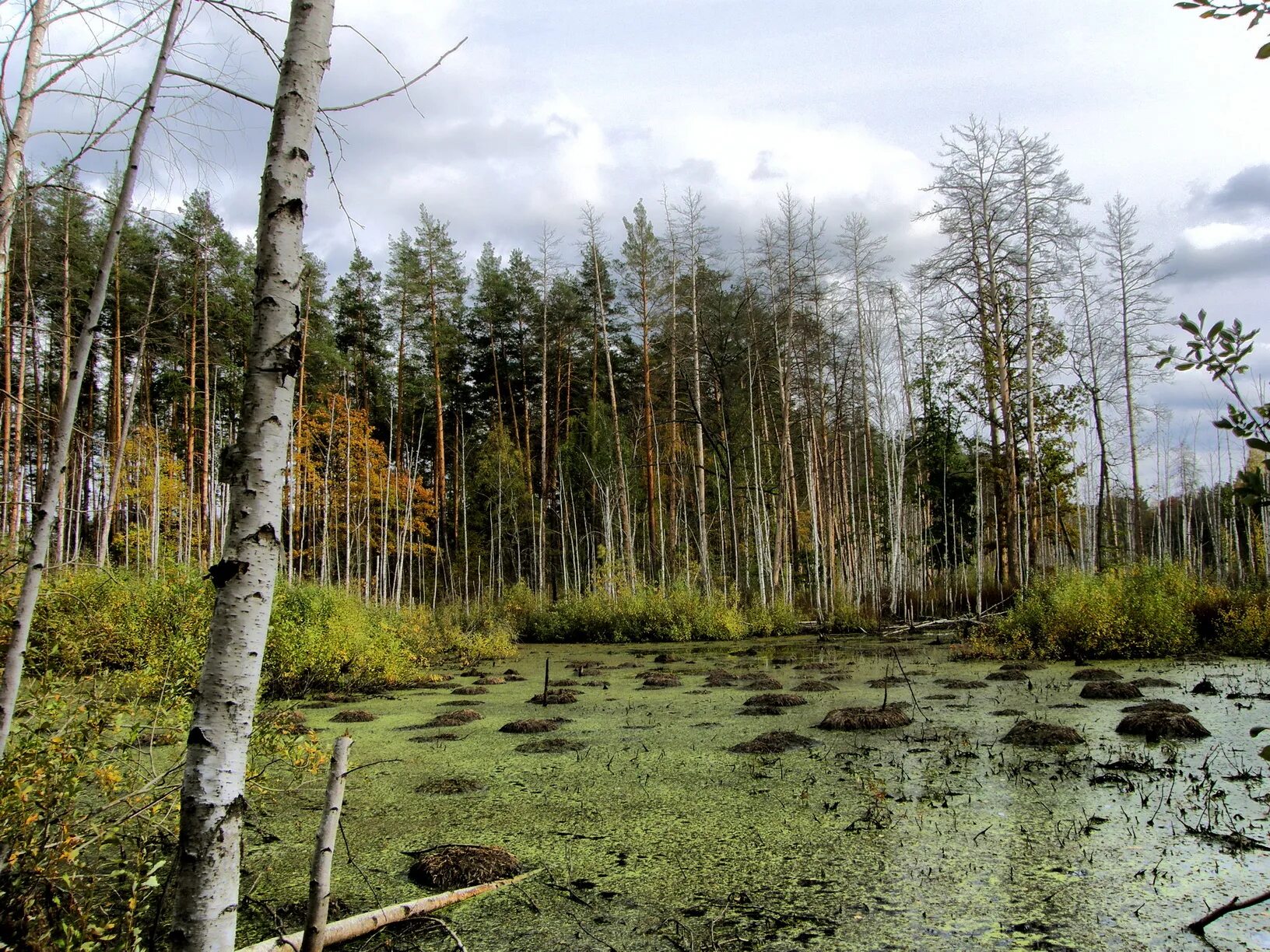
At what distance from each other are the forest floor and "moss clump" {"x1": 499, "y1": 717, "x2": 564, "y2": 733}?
0.07 metres

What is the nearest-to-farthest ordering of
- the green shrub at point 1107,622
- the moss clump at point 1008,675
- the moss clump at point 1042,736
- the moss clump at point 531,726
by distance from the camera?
the moss clump at point 1042,736 < the moss clump at point 531,726 < the moss clump at point 1008,675 < the green shrub at point 1107,622

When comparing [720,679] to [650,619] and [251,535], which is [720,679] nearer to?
[650,619]

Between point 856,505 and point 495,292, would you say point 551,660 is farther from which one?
point 495,292

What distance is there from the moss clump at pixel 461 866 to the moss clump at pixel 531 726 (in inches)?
96.5

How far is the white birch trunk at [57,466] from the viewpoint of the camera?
186 cm

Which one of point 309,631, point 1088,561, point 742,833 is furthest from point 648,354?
point 742,833

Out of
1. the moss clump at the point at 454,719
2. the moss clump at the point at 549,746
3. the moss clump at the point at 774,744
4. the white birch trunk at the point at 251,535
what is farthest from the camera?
the moss clump at the point at 454,719

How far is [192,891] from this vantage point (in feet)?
4.15

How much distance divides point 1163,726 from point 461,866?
4088 millimetres

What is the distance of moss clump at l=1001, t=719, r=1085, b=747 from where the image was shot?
4.16 m

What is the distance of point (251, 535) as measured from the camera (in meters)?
1.38

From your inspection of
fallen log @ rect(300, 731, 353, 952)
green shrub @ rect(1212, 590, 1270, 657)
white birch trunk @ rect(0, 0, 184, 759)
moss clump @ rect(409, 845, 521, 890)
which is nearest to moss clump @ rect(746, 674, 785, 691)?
moss clump @ rect(409, 845, 521, 890)

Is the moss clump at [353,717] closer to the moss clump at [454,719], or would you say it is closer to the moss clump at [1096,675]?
the moss clump at [454,719]

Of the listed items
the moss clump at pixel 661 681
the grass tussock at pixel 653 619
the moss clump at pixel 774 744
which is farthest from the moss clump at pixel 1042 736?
the grass tussock at pixel 653 619
